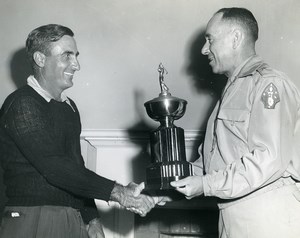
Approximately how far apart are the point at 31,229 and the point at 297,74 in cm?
201

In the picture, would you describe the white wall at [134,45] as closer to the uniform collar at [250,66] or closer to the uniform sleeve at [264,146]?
the uniform collar at [250,66]

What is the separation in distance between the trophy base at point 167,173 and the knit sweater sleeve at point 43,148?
0.31 m

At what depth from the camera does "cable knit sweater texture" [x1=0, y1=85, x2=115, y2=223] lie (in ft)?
6.57

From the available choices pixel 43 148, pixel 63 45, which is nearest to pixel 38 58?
pixel 63 45

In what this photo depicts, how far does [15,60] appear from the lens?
11.0 ft

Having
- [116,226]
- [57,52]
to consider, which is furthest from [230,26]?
[116,226]

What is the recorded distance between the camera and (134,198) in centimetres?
226

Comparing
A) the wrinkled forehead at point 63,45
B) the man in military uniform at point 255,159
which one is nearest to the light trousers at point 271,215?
the man in military uniform at point 255,159

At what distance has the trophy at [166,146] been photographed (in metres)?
1.94

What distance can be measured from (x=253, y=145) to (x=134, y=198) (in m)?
0.78

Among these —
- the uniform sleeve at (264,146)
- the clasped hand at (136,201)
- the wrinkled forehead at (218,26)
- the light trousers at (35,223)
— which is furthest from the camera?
the clasped hand at (136,201)

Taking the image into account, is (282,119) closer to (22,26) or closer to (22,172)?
(22,172)

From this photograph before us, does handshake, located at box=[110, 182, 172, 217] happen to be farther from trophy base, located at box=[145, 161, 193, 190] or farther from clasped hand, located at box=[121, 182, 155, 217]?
trophy base, located at box=[145, 161, 193, 190]

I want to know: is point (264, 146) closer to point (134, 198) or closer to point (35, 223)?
point (134, 198)
